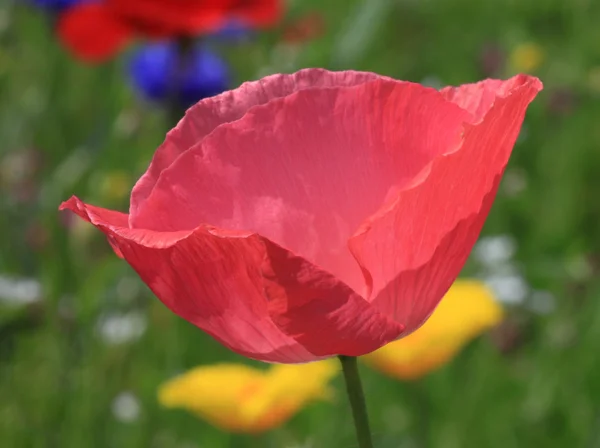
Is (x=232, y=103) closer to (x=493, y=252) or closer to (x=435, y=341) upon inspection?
(x=435, y=341)

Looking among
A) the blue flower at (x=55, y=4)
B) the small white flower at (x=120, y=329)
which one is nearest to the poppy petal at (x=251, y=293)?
the small white flower at (x=120, y=329)

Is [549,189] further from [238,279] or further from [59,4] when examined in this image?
[238,279]

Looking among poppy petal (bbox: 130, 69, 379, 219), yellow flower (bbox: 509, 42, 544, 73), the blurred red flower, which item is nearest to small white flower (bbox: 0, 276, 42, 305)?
the blurred red flower

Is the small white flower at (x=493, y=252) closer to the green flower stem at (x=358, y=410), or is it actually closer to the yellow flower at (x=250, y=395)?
the yellow flower at (x=250, y=395)

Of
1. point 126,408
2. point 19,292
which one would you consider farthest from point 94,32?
point 126,408

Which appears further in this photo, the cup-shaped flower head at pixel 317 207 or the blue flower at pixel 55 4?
the blue flower at pixel 55 4
